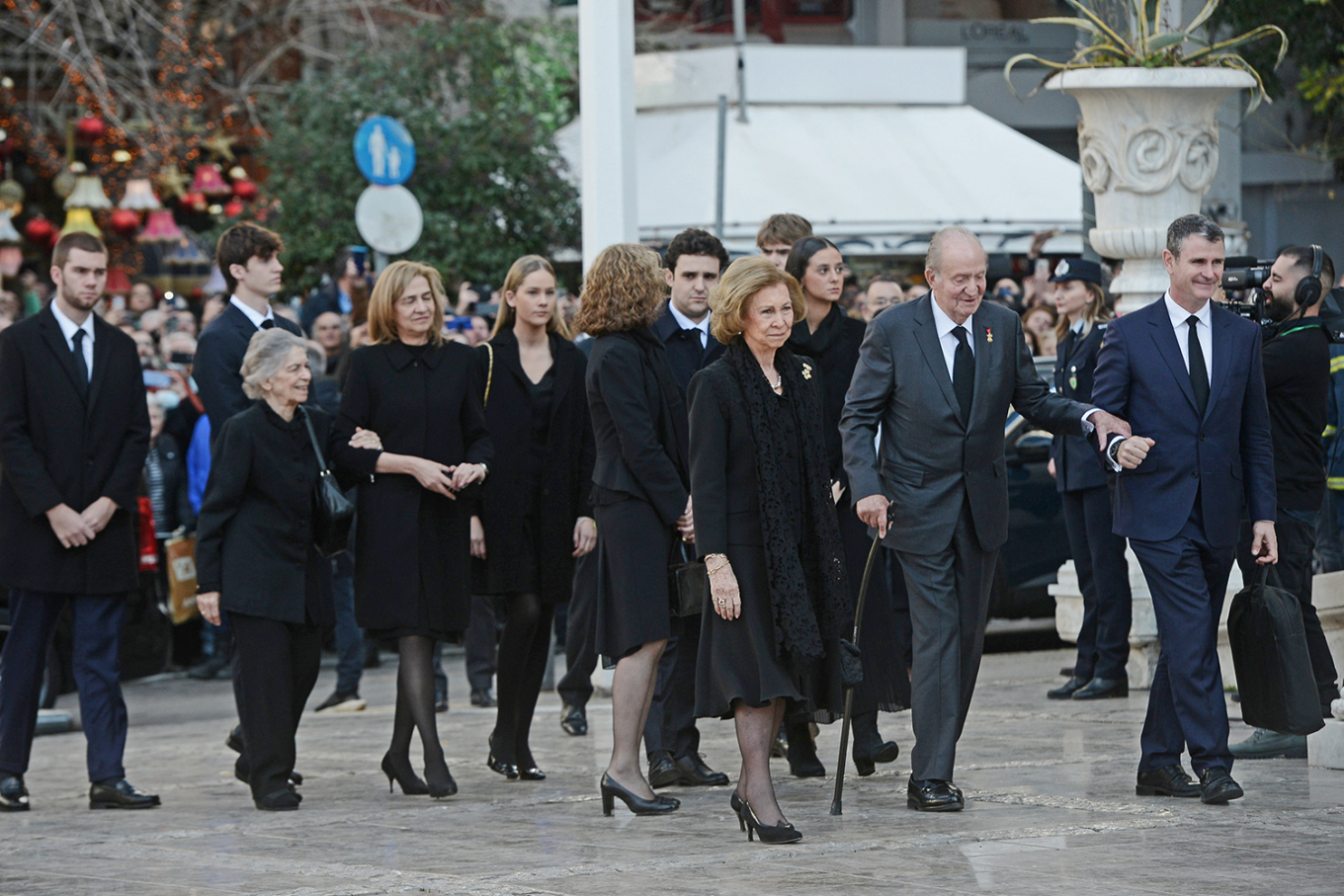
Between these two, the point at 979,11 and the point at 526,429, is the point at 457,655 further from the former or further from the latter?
the point at 979,11

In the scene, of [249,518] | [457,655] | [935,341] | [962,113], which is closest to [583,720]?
[249,518]

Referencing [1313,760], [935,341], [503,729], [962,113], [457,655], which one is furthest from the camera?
[962,113]

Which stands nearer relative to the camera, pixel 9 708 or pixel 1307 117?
pixel 9 708

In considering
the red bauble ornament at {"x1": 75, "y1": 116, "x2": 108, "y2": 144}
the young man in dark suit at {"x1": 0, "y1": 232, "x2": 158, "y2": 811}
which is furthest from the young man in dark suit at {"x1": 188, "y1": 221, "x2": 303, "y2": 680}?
the red bauble ornament at {"x1": 75, "y1": 116, "x2": 108, "y2": 144}

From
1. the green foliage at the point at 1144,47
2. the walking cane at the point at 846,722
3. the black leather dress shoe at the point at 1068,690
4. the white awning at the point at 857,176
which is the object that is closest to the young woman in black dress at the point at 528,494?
the walking cane at the point at 846,722

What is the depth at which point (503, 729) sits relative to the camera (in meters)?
8.39

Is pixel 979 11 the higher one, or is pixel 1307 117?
pixel 979 11

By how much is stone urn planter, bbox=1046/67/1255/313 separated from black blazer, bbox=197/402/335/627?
4491 millimetres

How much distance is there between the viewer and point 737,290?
6844mm

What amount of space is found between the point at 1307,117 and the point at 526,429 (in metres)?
21.2

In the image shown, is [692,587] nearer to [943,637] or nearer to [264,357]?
[943,637]

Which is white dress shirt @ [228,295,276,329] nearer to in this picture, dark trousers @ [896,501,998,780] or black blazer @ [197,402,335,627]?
black blazer @ [197,402,335,627]

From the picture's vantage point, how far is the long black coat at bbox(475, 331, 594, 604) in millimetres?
8375

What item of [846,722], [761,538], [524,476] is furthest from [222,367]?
[846,722]
